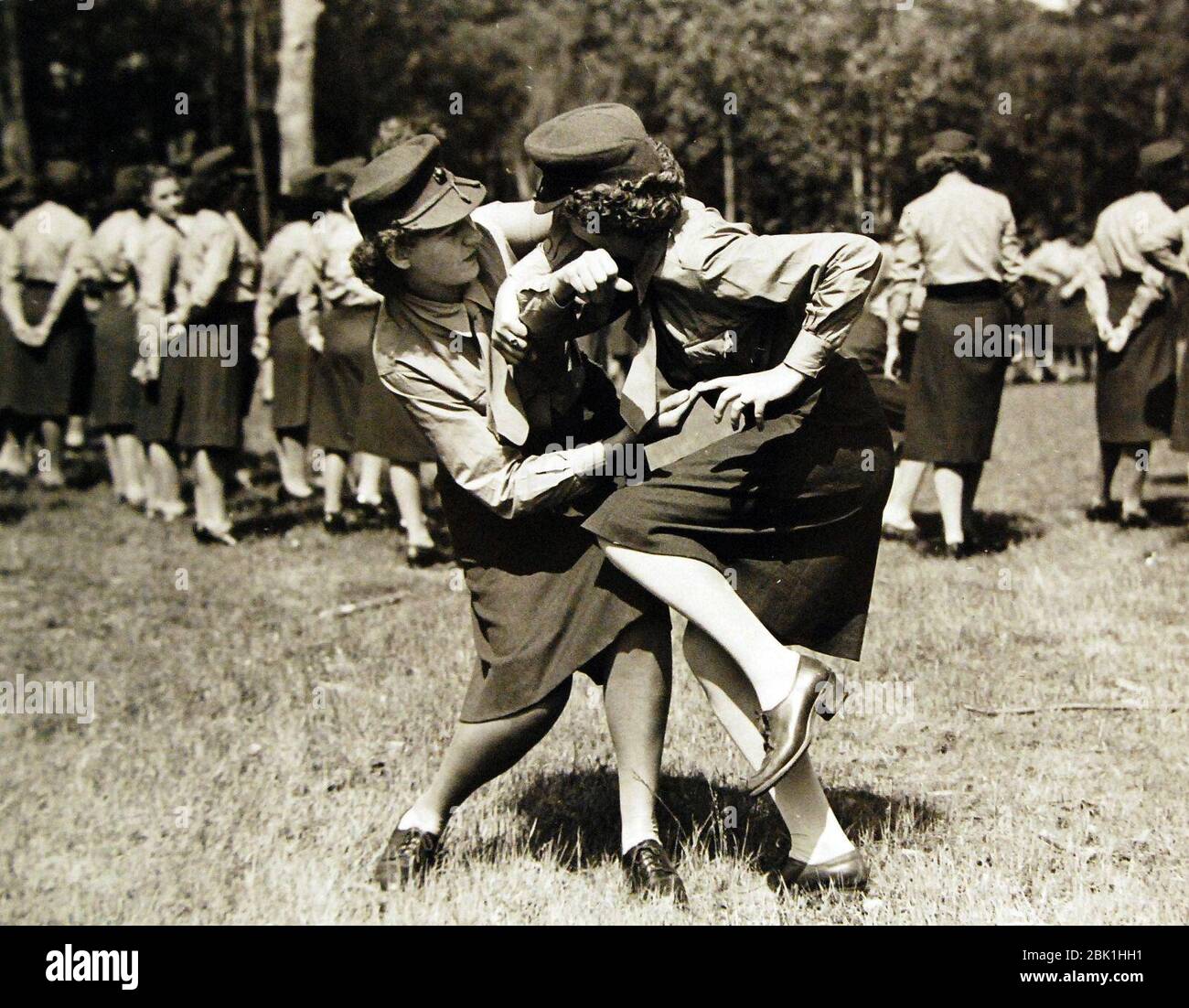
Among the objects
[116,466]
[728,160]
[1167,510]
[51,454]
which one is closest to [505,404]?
[1167,510]

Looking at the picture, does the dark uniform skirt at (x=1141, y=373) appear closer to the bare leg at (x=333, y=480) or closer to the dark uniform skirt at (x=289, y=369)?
the bare leg at (x=333, y=480)

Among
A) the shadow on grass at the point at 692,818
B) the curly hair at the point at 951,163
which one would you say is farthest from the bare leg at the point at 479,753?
the curly hair at the point at 951,163

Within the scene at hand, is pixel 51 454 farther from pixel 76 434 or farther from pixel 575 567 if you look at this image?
pixel 575 567

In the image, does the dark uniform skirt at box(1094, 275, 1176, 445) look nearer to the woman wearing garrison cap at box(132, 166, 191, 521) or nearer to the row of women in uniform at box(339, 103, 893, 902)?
the woman wearing garrison cap at box(132, 166, 191, 521)

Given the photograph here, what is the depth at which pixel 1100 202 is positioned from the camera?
134 feet

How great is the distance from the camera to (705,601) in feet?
12.5

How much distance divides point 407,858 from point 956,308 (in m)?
5.80

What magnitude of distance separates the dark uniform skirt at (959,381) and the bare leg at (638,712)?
17.0ft

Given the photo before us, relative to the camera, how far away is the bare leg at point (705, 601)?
3.81m

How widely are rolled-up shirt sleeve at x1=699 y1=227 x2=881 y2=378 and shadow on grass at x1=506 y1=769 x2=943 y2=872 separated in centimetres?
151

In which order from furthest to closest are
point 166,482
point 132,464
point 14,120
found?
point 14,120 < point 132,464 < point 166,482

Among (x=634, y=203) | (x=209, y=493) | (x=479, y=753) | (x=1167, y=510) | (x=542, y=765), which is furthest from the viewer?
(x=1167, y=510)
